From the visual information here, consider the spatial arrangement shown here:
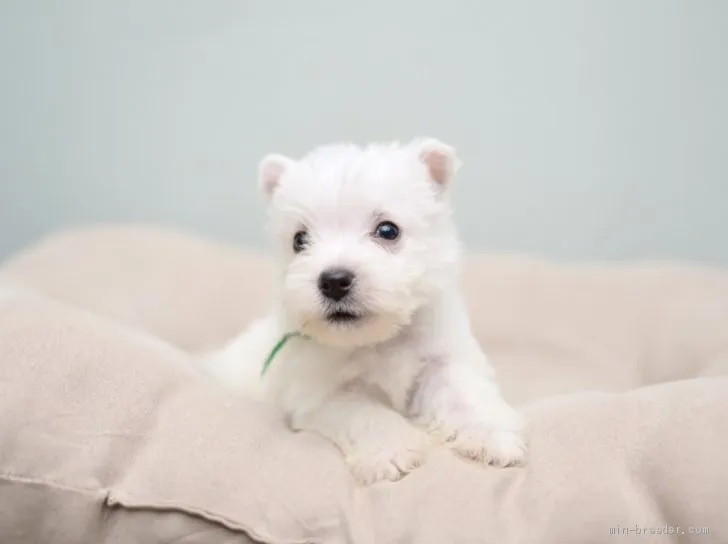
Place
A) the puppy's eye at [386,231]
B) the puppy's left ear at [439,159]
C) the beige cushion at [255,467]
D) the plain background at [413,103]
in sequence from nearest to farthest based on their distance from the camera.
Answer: the beige cushion at [255,467]
the puppy's eye at [386,231]
the puppy's left ear at [439,159]
the plain background at [413,103]

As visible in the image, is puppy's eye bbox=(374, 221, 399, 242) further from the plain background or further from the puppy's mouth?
the plain background

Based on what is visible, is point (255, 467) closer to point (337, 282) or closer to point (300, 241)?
point (337, 282)

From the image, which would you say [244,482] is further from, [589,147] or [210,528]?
[589,147]

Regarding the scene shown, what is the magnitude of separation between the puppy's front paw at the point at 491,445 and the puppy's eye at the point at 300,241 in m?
0.64

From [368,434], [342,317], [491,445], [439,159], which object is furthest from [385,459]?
[439,159]

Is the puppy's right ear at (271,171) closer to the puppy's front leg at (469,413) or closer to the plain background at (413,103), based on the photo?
the puppy's front leg at (469,413)

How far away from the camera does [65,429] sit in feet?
5.24

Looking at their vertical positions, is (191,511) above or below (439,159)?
below

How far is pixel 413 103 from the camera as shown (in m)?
3.64

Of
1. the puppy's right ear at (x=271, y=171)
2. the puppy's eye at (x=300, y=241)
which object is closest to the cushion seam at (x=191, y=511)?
the puppy's eye at (x=300, y=241)

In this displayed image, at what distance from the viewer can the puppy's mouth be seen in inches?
68.8

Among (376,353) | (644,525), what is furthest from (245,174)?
(644,525)

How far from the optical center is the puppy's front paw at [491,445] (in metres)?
1.61

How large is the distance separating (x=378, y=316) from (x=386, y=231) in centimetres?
26
